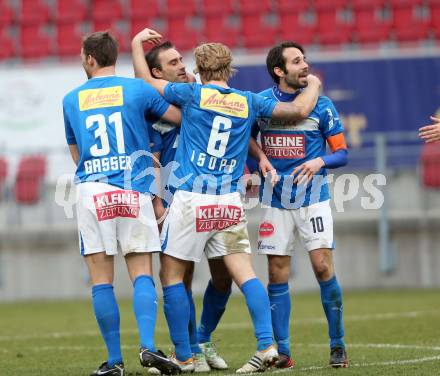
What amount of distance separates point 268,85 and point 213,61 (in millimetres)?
8676

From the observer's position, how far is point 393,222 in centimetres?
1405

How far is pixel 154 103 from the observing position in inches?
250

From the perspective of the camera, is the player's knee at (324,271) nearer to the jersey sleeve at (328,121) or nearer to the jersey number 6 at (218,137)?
the jersey sleeve at (328,121)

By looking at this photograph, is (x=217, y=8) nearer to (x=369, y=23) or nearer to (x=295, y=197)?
(x=369, y=23)

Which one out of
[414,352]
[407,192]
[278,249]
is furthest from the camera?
[407,192]

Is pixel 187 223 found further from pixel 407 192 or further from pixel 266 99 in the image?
pixel 407 192

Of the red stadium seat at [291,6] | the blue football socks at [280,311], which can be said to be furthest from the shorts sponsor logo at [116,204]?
the red stadium seat at [291,6]

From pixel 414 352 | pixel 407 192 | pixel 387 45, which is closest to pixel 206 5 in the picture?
pixel 387 45

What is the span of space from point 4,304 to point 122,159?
8.28m

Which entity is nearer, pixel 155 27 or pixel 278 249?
pixel 278 249

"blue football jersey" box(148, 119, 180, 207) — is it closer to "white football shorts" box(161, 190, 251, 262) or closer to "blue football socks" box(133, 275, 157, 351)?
"white football shorts" box(161, 190, 251, 262)

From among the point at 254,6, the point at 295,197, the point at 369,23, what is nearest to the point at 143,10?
the point at 254,6

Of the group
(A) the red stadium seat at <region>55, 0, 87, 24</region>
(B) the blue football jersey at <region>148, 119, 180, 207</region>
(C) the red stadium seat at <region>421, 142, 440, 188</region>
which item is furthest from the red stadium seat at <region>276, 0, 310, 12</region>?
(B) the blue football jersey at <region>148, 119, 180, 207</region>

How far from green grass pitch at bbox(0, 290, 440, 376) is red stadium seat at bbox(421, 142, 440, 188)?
1491 millimetres
